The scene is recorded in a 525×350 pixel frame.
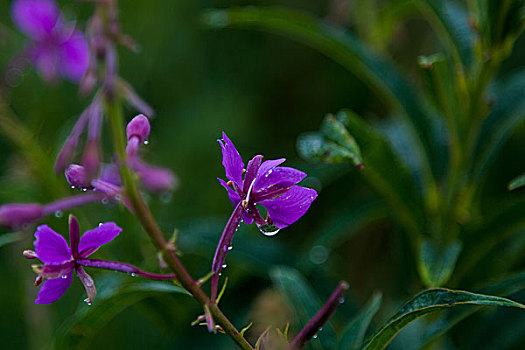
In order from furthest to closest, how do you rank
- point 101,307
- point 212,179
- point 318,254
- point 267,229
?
1. point 212,179
2. point 318,254
3. point 101,307
4. point 267,229

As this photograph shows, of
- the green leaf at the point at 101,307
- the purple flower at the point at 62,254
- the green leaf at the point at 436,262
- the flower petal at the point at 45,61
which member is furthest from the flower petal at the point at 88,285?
the flower petal at the point at 45,61

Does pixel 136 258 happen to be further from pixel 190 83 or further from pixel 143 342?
pixel 190 83

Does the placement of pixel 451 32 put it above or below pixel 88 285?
above

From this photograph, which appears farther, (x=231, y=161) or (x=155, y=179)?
(x=155, y=179)

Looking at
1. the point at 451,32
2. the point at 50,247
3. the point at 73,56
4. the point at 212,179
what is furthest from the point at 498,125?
the point at 212,179

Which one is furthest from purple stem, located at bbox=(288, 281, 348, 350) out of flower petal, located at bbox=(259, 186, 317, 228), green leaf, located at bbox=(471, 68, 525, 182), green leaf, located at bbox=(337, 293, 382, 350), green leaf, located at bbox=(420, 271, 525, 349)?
green leaf, located at bbox=(471, 68, 525, 182)

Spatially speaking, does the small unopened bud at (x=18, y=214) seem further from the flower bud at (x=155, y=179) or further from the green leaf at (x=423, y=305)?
the green leaf at (x=423, y=305)

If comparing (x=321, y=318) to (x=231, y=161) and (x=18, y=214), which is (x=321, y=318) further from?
(x=18, y=214)

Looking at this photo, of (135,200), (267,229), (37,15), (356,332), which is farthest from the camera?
(37,15)
